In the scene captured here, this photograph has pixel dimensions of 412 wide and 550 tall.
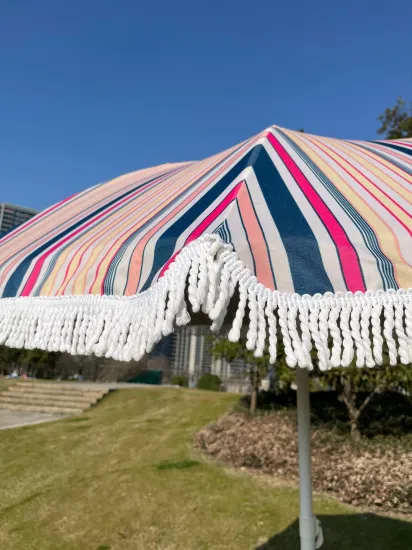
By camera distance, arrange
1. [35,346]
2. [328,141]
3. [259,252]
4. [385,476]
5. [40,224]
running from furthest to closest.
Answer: [385,476]
[40,224]
[328,141]
[35,346]
[259,252]

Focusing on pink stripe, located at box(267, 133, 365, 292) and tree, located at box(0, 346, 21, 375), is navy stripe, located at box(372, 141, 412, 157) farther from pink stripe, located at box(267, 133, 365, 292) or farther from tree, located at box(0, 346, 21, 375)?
tree, located at box(0, 346, 21, 375)

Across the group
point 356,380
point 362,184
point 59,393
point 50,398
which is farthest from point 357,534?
point 59,393

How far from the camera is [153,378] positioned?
26.9 metres

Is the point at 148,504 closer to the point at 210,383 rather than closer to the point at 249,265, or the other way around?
the point at 249,265

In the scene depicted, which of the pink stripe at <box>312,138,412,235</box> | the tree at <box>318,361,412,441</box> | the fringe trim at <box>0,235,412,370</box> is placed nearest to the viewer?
the fringe trim at <box>0,235,412,370</box>

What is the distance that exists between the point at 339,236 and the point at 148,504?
5.02 metres

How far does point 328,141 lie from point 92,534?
4.59 m

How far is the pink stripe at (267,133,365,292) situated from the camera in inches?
38.5

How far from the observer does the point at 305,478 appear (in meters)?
1.98

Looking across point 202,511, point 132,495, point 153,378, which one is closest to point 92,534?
point 132,495

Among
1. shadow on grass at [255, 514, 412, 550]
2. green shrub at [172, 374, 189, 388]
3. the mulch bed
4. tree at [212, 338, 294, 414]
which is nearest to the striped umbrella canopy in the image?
shadow on grass at [255, 514, 412, 550]

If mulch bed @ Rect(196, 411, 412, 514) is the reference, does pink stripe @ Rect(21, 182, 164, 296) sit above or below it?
above

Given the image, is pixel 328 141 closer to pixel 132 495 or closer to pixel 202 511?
pixel 202 511

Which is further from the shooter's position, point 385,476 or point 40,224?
point 385,476
